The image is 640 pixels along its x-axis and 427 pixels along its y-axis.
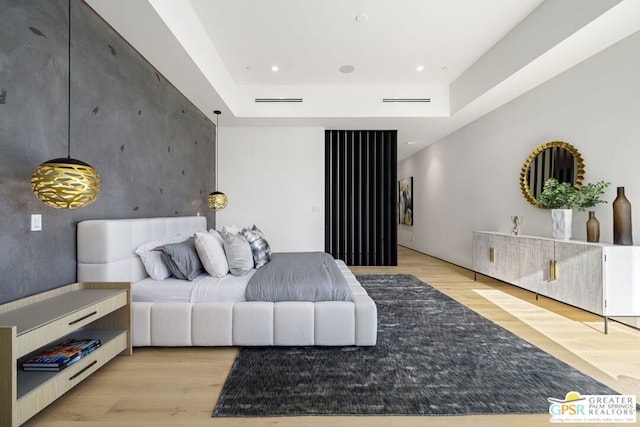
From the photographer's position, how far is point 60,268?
1934 millimetres

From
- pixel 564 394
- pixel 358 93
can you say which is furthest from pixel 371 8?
pixel 564 394

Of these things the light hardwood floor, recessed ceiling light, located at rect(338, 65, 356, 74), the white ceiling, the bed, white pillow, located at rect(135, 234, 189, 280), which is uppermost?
recessed ceiling light, located at rect(338, 65, 356, 74)

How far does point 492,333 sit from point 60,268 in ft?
11.2

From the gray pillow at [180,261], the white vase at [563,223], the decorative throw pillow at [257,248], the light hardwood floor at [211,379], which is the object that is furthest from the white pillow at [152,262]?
the white vase at [563,223]

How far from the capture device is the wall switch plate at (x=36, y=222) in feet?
5.74

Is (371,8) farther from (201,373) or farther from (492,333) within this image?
(201,373)

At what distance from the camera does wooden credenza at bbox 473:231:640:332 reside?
2.45 meters

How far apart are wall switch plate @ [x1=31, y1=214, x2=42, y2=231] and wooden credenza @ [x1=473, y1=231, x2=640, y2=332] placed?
171 inches

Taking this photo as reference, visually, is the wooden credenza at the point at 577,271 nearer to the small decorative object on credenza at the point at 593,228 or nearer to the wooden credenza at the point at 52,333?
the small decorative object on credenza at the point at 593,228

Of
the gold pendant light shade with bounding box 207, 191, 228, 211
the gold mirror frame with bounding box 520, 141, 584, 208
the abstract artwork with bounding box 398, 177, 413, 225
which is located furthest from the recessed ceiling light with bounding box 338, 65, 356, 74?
the abstract artwork with bounding box 398, 177, 413, 225

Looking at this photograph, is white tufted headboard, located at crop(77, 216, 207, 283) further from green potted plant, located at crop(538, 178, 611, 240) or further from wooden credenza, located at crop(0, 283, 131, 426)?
green potted plant, located at crop(538, 178, 611, 240)

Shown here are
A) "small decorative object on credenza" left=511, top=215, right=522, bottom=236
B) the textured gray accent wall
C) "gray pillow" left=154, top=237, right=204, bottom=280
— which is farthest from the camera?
"small decorative object on credenza" left=511, top=215, right=522, bottom=236

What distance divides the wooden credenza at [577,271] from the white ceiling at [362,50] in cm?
198

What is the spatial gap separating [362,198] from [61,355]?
4.68 metres
